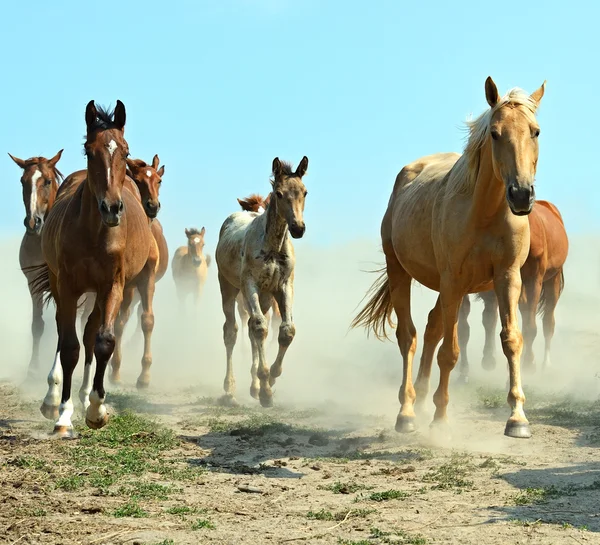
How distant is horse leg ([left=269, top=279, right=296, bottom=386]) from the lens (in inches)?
459

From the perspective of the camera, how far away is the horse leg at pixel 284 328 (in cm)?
1166

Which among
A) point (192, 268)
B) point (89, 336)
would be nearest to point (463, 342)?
point (89, 336)

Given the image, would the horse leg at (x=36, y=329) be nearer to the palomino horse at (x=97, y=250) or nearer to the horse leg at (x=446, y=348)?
the palomino horse at (x=97, y=250)

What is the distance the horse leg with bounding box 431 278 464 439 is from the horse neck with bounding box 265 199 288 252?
3.89 meters

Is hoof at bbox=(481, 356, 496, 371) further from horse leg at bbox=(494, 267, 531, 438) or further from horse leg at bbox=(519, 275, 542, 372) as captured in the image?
horse leg at bbox=(494, 267, 531, 438)

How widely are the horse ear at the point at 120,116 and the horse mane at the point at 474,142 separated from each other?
9.87ft

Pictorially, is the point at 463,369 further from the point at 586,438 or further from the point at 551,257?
the point at 586,438

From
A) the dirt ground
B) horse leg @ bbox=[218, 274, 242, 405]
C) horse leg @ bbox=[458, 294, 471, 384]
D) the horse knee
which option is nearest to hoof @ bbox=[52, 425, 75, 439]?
the dirt ground

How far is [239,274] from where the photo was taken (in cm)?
1294

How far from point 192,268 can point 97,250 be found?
61.7 feet

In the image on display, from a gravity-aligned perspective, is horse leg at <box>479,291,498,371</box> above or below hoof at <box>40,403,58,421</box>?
above

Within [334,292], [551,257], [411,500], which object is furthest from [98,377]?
[334,292]

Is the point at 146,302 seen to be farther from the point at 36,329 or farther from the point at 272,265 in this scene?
the point at 272,265

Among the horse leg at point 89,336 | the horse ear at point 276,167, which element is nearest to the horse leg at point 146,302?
the horse ear at point 276,167
